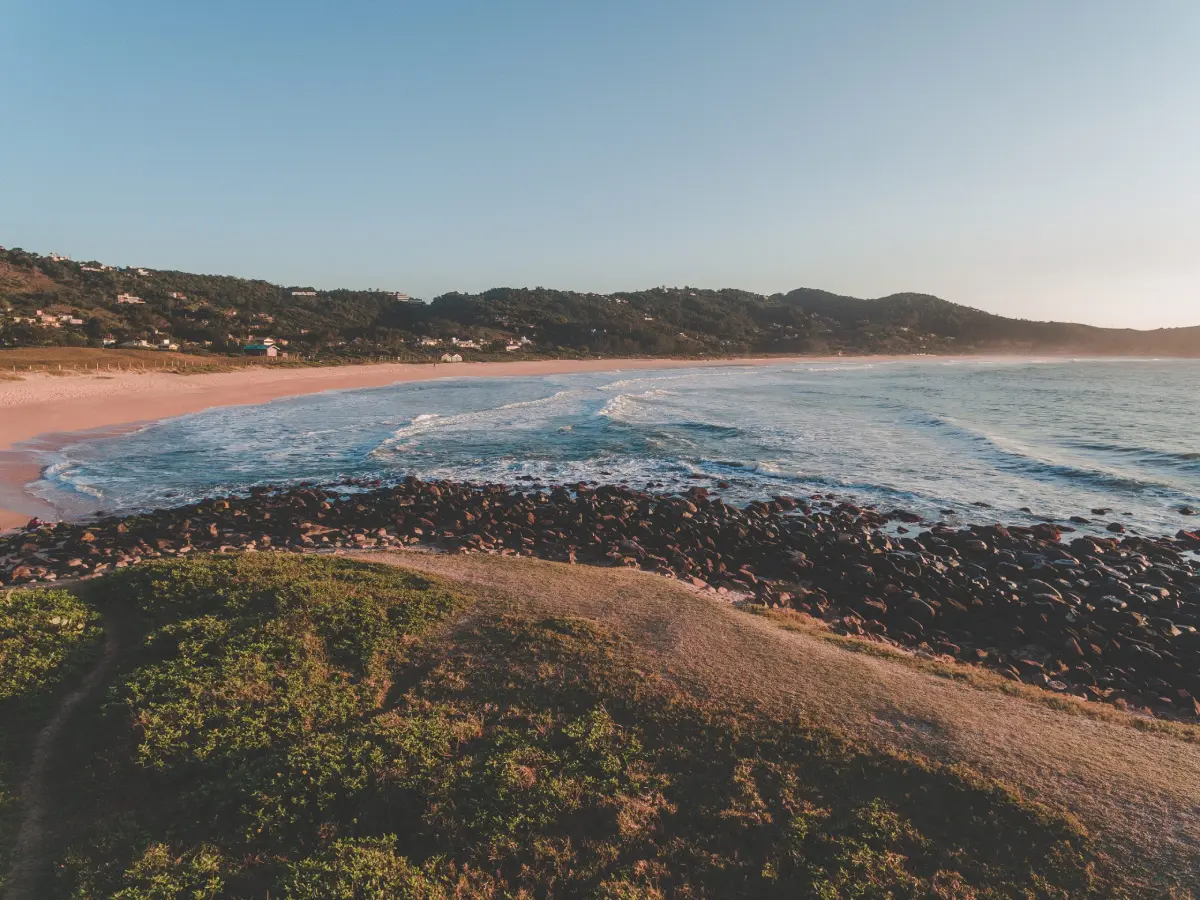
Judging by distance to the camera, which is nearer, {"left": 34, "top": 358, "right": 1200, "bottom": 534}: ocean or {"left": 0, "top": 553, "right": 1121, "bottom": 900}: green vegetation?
{"left": 0, "top": 553, "right": 1121, "bottom": 900}: green vegetation

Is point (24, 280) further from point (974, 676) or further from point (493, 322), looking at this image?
point (974, 676)

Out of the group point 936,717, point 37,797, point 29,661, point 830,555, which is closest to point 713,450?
point 830,555

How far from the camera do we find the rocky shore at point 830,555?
332 inches

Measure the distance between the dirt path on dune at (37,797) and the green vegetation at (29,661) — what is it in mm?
55

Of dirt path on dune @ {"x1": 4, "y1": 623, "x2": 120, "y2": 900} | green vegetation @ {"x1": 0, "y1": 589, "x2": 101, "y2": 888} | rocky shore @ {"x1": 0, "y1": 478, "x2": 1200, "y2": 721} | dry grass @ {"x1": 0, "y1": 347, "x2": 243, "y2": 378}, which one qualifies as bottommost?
rocky shore @ {"x1": 0, "y1": 478, "x2": 1200, "y2": 721}

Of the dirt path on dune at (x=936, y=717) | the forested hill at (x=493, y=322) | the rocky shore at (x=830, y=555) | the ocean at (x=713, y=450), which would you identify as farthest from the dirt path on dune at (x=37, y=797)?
the forested hill at (x=493, y=322)

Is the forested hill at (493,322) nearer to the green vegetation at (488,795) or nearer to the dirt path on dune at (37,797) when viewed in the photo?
the dirt path on dune at (37,797)

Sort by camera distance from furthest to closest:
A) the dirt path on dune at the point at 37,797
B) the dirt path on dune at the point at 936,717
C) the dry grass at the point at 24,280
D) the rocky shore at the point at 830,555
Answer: the dry grass at the point at 24,280 → the rocky shore at the point at 830,555 → the dirt path on dune at the point at 936,717 → the dirt path on dune at the point at 37,797

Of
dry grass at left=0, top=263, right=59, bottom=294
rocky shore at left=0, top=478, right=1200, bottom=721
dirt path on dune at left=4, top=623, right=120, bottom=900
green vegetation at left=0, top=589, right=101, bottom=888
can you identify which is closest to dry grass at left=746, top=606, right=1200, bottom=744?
rocky shore at left=0, top=478, right=1200, bottom=721

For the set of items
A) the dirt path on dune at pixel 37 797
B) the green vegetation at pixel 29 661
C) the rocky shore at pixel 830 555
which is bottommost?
the rocky shore at pixel 830 555

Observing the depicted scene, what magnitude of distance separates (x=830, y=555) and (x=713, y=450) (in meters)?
11.0

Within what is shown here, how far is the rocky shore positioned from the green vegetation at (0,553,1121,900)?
4101 millimetres

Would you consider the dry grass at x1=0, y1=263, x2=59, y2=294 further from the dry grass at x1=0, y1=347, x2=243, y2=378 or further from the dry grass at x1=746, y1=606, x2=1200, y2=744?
the dry grass at x1=746, y1=606, x2=1200, y2=744

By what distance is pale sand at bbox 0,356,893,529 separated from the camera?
58.5 feet
